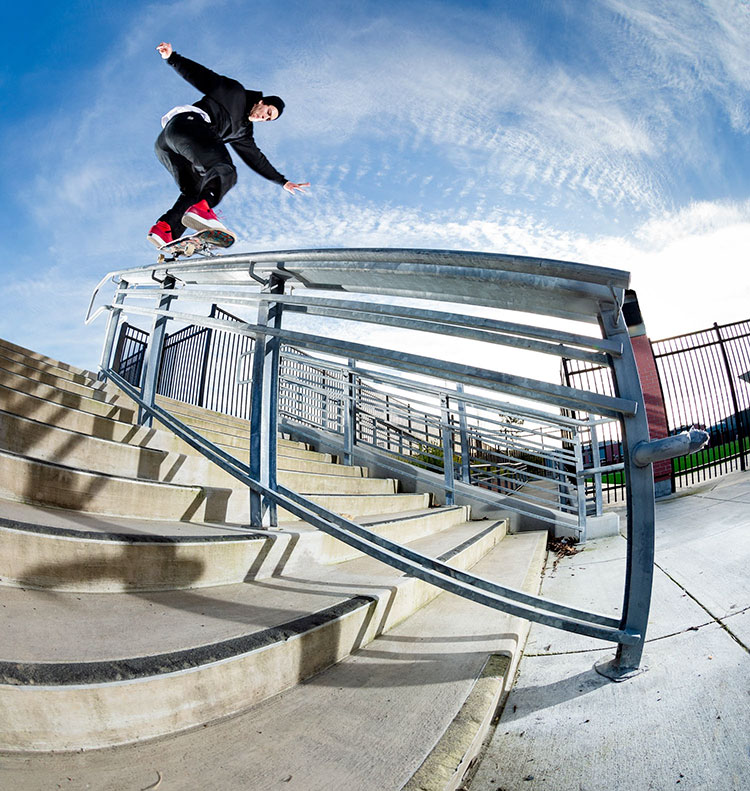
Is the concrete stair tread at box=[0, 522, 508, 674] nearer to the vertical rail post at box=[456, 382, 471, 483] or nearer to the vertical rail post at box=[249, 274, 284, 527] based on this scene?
the vertical rail post at box=[249, 274, 284, 527]

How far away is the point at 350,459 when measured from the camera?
5328 millimetres

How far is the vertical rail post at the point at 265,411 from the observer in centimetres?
224

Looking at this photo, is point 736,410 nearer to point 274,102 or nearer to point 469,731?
point 274,102

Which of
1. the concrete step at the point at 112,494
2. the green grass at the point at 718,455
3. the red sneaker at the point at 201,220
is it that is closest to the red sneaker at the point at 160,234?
the red sneaker at the point at 201,220

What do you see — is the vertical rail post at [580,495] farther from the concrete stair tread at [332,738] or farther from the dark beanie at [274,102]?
the dark beanie at [274,102]

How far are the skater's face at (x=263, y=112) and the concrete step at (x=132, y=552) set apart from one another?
4843 mm

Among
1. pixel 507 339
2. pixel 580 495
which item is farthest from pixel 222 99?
pixel 580 495

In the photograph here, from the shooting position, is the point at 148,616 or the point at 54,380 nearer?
the point at 148,616

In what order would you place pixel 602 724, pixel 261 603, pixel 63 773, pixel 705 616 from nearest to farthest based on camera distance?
pixel 63 773 → pixel 602 724 → pixel 261 603 → pixel 705 616

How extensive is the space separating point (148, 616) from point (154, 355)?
250 cm

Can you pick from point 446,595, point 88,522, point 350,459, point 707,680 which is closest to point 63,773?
point 88,522

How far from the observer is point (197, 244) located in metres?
4.04

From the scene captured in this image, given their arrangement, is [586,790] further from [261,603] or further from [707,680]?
[261,603]

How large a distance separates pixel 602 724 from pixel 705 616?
0.90m
